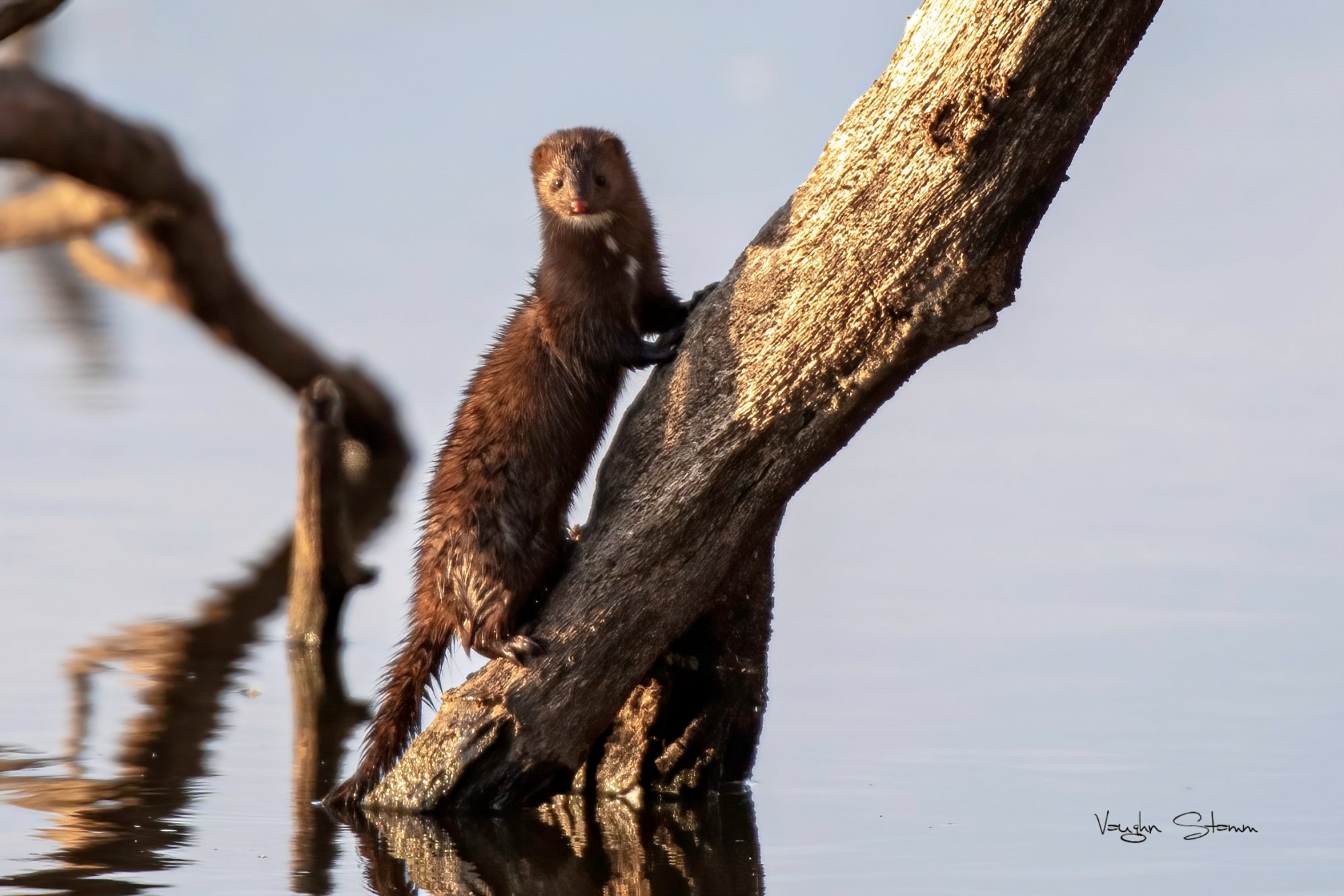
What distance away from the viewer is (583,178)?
5715 mm

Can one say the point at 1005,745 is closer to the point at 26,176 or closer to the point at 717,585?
the point at 717,585

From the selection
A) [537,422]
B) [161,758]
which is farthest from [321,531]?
[537,422]

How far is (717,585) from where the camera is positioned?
5.63m

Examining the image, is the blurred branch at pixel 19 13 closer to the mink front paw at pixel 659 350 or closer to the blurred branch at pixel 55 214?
the mink front paw at pixel 659 350

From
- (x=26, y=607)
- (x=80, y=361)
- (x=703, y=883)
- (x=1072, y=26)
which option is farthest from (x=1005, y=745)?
(x=80, y=361)

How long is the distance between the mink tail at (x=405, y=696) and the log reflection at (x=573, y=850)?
0.52ft

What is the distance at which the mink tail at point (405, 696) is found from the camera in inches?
229

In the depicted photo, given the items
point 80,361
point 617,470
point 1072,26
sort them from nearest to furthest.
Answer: point 1072,26 → point 617,470 → point 80,361

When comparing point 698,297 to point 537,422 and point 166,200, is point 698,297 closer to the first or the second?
point 537,422

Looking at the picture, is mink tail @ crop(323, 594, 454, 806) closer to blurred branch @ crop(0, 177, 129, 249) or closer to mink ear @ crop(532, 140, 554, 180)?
mink ear @ crop(532, 140, 554, 180)

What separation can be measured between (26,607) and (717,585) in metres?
5.02
